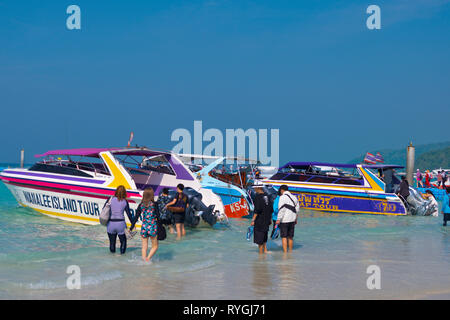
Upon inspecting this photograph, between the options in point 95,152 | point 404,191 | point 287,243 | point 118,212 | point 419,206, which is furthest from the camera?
point 404,191

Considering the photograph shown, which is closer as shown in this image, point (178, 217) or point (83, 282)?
point (83, 282)

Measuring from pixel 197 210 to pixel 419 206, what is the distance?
34.1 ft

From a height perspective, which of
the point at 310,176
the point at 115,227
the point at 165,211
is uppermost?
the point at 310,176

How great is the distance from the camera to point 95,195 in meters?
12.9

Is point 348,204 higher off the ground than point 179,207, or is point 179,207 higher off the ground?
point 179,207

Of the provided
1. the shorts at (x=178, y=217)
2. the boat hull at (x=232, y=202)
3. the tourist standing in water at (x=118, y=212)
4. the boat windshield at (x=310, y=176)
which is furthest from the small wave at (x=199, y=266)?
the boat windshield at (x=310, y=176)

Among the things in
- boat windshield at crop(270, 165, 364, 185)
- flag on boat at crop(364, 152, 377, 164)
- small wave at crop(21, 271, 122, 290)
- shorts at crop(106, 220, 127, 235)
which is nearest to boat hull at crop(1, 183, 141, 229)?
shorts at crop(106, 220, 127, 235)

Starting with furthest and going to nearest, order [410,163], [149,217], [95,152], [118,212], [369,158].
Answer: [410,163]
[369,158]
[95,152]
[118,212]
[149,217]

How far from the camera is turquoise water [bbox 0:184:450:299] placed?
6.94 metres

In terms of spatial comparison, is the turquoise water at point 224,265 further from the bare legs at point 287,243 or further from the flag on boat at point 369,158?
the flag on boat at point 369,158

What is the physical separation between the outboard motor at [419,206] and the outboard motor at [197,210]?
9700 mm

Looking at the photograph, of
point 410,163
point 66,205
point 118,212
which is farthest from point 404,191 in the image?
point 118,212

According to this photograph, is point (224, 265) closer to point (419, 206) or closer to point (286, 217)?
point (286, 217)

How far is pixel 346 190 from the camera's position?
62.7 ft
